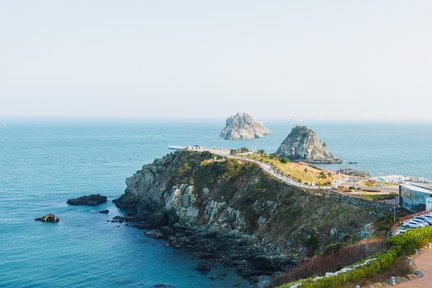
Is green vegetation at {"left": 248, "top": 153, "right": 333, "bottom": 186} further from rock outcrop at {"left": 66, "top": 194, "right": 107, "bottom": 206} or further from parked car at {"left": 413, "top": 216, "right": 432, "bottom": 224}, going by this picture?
parked car at {"left": 413, "top": 216, "right": 432, "bottom": 224}

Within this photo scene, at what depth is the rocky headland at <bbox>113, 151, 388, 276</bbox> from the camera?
61500mm

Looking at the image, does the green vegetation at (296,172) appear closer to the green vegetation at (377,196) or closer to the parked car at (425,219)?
the green vegetation at (377,196)

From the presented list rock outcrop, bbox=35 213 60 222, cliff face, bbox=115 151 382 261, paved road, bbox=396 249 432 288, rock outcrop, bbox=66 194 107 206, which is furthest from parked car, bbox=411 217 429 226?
rock outcrop, bbox=66 194 107 206

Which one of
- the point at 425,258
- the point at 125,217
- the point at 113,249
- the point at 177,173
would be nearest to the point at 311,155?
the point at 177,173

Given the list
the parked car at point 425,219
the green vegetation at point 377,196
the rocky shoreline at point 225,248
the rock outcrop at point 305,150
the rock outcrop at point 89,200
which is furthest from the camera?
the rock outcrop at point 305,150

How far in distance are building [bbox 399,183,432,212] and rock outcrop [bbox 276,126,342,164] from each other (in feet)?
365

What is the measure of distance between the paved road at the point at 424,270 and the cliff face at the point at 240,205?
74.6ft

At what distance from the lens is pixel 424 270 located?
32.2 meters

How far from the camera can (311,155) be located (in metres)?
176

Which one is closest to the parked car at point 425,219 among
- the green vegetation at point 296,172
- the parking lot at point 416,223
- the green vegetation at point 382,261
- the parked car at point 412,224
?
the parking lot at point 416,223

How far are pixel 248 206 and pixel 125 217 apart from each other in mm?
27764

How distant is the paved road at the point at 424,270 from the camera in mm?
29859

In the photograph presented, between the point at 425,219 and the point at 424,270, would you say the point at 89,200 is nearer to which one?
the point at 425,219

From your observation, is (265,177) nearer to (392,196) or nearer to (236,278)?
(392,196)
